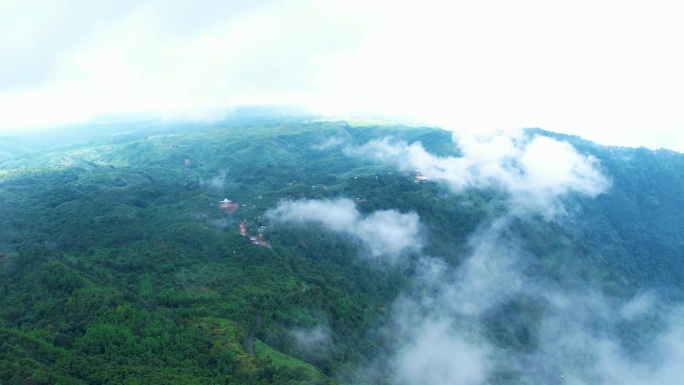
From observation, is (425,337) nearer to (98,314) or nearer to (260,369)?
(260,369)

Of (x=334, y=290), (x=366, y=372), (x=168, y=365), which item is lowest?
(x=366, y=372)

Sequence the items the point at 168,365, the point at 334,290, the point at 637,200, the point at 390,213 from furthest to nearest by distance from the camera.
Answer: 1. the point at 637,200
2. the point at 390,213
3. the point at 334,290
4. the point at 168,365

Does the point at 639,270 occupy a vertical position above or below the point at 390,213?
below

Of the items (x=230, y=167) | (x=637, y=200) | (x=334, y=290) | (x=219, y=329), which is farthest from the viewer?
(x=230, y=167)

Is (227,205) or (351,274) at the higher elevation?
(227,205)

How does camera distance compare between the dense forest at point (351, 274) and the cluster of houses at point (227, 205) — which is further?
the cluster of houses at point (227, 205)

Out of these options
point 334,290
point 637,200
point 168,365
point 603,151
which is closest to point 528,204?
point 637,200

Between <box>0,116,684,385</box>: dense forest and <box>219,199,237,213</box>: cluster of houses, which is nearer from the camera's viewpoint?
<box>0,116,684,385</box>: dense forest

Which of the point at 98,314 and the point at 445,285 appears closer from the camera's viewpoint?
the point at 98,314
